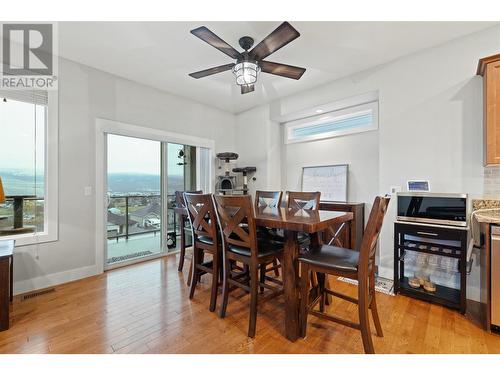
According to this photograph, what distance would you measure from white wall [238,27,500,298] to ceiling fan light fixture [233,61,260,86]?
1.78 metres

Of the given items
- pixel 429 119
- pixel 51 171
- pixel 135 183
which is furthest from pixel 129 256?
pixel 429 119

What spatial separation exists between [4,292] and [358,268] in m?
2.70

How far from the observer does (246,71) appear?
223 cm

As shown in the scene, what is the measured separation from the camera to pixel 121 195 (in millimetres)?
3709

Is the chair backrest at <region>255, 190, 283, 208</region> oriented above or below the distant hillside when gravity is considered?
below

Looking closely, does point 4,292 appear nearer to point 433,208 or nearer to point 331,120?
point 433,208

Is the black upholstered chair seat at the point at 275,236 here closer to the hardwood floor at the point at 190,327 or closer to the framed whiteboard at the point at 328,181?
the hardwood floor at the point at 190,327

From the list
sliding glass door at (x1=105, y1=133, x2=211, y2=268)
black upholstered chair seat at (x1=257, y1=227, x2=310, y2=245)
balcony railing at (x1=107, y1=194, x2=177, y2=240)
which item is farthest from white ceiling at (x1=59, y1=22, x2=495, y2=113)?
black upholstered chair seat at (x1=257, y1=227, x2=310, y2=245)

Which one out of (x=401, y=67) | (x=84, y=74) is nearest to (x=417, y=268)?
(x=401, y=67)

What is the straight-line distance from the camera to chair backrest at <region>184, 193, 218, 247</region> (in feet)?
7.09

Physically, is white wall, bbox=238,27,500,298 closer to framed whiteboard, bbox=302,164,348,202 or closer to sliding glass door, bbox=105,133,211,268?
framed whiteboard, bbox=302,164,348,202

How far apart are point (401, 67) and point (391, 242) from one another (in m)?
2.11

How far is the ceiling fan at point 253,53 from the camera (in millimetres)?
1823

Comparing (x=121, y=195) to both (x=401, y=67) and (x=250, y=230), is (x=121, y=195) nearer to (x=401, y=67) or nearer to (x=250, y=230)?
(x=250, y=230)
